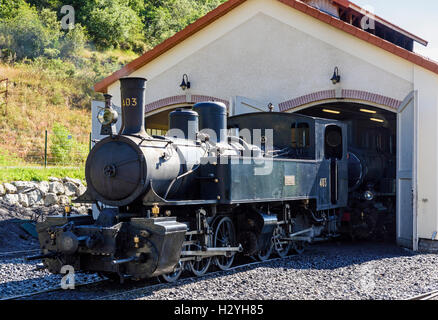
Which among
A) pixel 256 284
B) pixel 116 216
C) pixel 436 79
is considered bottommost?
pixel 256 284

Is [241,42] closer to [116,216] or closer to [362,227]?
[362,227]

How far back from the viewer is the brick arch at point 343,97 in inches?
431

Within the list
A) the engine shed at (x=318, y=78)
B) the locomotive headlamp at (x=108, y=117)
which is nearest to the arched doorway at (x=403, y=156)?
the engine shed at (x=318, y=78)

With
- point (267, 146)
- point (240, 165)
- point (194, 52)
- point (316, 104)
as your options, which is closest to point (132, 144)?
point (240, 165)

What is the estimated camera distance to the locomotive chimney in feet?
22.1

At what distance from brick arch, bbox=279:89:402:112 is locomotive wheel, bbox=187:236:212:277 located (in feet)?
19.5

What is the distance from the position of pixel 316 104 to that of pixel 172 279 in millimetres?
6833

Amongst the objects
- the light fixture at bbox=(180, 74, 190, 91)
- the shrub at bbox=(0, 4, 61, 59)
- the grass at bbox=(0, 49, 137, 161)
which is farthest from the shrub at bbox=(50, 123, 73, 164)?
the shrub at bbox=(0, 4, 61, 59)

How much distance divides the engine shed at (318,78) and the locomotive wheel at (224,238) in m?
3.68

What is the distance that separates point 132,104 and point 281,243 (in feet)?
13.9

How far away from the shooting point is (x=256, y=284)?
22.0 feet

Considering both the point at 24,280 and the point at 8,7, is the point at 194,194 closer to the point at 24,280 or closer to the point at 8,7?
the point at 24,280

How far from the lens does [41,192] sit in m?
13.6

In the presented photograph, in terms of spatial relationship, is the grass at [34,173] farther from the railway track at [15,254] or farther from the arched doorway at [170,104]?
the railway track at [15,254]
